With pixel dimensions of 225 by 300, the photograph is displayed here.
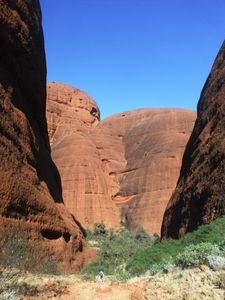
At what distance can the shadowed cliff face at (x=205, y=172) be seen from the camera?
1917 centimetres

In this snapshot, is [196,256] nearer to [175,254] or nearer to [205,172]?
[175,254]

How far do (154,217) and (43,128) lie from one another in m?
35.4

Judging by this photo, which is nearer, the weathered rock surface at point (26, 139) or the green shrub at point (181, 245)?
the green shrub at point (181, 245)

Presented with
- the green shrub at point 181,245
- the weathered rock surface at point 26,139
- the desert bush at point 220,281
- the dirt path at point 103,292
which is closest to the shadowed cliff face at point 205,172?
the green shrub at point 181,245

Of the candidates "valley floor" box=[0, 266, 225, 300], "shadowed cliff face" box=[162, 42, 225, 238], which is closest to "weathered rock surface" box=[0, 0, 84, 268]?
"valley floor" box=[0, 266, 225, 300]

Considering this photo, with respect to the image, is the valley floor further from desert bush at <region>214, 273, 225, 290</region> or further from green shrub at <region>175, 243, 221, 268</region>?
green shrub at <region>175, 243, 221, 268</region>

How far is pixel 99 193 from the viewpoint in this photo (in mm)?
61688

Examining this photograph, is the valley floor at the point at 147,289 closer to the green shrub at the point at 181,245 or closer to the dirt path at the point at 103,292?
the dirt path at the point at 103,292

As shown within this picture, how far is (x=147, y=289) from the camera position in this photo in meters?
9.52

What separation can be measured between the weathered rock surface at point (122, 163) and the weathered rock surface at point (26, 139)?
35569mm

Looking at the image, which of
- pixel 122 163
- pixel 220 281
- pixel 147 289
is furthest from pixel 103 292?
pixel 122 163

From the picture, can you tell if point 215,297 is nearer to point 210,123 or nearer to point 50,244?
point 50,244

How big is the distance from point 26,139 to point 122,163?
2155 inches

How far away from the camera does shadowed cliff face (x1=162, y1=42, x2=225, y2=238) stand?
1917cm
